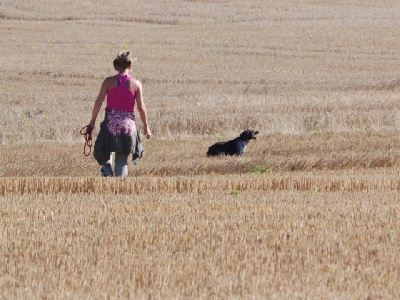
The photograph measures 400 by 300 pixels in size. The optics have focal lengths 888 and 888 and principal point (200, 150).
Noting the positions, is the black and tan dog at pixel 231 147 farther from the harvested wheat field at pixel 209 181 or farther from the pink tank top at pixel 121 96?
the pink tank top at pixel 121 96

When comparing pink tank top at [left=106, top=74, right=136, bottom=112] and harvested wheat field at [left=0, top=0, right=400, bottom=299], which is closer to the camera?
harvested wheat field at [left=0, top=0, right=400, bottom=299]

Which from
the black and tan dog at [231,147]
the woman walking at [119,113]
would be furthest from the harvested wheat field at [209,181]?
the woman walking at [119,113]

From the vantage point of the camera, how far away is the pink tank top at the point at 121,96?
31.9ft

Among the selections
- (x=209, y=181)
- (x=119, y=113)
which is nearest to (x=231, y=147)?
(x=209, y=181)

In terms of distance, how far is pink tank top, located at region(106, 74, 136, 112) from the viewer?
9.72 meters

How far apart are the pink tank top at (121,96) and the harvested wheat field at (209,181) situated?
84 cm

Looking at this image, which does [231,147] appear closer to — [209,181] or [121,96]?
[209,181]

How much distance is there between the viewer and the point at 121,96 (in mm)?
9773

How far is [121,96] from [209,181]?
1.55 meters

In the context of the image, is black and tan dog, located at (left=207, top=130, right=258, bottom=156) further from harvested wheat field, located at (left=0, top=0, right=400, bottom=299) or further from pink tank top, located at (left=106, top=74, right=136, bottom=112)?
pink tank top, located at (left=106, top=74, right=136, bottom=112)

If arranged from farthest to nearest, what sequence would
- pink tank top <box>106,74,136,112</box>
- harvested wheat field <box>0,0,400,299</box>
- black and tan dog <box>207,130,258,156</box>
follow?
black and tan dog <box>207,130,258,156</box> < pink tank top <box>106,74,136,112</box> < harvested wheat field <box>0,0,400,299</box>

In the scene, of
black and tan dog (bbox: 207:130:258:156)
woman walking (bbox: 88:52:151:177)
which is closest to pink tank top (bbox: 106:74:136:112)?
woman walking (bbox: 88:52:151:177)

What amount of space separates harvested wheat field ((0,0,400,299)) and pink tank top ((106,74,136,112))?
0.84m

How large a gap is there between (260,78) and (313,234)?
25.0 m
